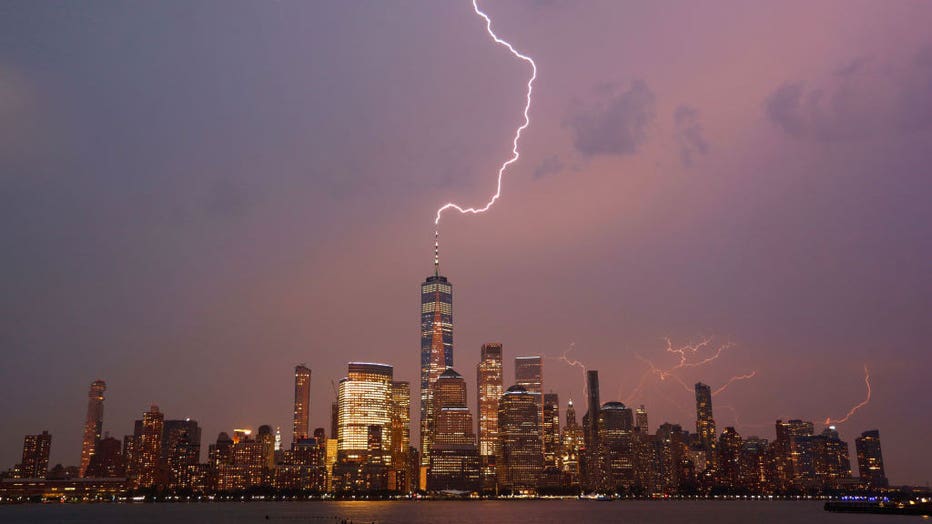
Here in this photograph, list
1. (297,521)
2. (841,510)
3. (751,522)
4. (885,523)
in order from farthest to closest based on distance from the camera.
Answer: (841,510) → (297,521) → (751,522) → (885,523)

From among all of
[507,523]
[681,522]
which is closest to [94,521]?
[507,523]

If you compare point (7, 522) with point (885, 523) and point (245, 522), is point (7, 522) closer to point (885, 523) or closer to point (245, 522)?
point (245, 522)

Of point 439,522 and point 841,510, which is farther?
point 841,510

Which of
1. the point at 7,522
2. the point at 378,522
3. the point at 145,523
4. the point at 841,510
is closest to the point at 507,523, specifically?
the point at 378,522

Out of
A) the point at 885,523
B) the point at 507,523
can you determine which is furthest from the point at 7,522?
the point at 885,523

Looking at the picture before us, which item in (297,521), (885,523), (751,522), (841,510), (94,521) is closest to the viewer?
(885,523)

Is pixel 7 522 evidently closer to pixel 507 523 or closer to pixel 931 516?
pixel 507 523

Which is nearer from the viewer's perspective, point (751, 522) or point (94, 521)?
point (751, 522)

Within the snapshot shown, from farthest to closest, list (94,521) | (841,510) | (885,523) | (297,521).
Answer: (841,510), (94,521), (297,521), (885,523)

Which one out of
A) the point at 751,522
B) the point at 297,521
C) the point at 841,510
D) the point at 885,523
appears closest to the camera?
the point at 885,523
